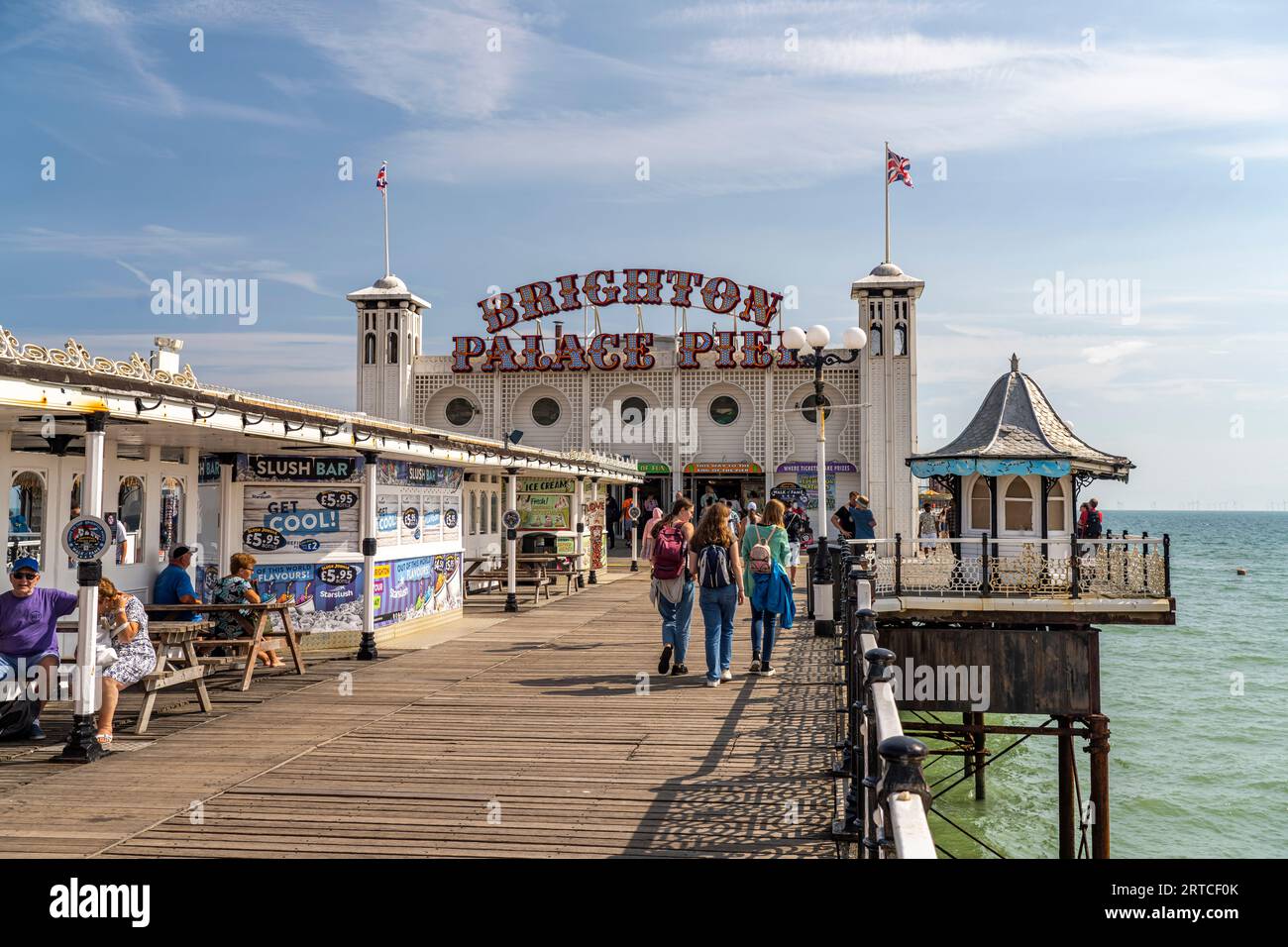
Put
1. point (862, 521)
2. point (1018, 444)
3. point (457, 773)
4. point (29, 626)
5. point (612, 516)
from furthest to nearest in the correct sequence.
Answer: point (612, 516)
point (1018, 444)
point (862, 521)
point (29, 626)
point (457, 773)

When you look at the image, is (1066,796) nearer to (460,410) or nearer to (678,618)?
(678,618)

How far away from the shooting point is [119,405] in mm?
7320

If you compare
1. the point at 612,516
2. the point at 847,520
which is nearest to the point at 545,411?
the point at 612,516

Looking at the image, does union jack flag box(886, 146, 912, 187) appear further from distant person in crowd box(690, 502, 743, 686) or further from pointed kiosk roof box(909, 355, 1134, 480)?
distant person in crowd box(690, 502, 743, 686)

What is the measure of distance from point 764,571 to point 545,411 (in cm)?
3461

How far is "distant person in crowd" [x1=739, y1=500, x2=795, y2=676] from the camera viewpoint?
1046 cm

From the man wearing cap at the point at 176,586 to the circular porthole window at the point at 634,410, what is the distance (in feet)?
109

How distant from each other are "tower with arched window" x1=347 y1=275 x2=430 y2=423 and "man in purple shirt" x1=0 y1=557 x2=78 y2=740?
120ft

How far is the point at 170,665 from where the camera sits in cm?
980
